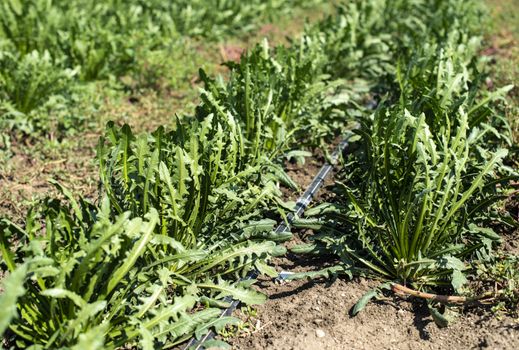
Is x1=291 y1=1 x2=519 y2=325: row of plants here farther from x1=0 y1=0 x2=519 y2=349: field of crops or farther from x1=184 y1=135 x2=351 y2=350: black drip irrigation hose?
x1=184 y1=135 x2=351 y2=350: black drip irrigation hose

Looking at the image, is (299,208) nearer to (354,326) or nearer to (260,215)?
(260,215)

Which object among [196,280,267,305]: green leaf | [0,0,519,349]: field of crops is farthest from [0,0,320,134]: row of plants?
[196,280,267,305]: green leaf

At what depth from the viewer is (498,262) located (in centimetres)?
342

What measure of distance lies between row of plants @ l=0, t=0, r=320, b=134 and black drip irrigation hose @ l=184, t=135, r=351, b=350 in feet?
6.15

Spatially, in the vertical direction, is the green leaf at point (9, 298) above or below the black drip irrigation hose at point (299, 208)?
above

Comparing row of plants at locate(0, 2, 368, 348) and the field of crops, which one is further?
the field of crops

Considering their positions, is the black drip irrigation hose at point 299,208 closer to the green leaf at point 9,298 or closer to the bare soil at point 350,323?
the bare soil at point 350,323

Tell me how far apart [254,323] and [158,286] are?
528mm

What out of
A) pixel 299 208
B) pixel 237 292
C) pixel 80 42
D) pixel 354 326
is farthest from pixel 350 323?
pixel 80 42


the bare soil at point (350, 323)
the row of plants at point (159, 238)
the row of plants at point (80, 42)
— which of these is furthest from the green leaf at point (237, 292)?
the row of plants at point (80, 42)

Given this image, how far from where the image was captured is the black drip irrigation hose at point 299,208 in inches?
115

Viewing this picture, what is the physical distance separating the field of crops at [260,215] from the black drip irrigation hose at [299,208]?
0.04ft

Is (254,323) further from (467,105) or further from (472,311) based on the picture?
(467,105)

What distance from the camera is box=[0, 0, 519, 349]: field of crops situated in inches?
109
